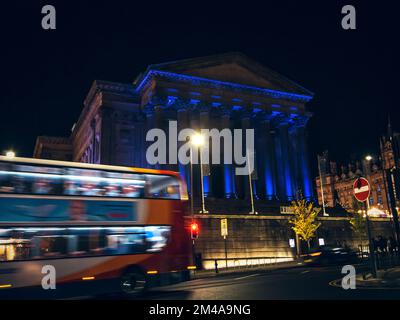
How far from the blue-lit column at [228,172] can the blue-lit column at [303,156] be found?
34.4 feet

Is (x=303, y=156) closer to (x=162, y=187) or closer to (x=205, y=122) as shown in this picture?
(x=205, y=122)

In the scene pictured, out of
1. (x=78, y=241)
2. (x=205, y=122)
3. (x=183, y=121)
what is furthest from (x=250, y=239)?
(x=78, y=241)

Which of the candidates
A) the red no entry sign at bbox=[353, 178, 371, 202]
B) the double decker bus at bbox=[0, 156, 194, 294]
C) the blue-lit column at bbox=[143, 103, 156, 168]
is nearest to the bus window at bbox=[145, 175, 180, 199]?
the double decker bus at bbox=[0, 156, 194, 294]

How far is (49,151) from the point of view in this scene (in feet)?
258

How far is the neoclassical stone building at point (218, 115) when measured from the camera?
4716 centimetres

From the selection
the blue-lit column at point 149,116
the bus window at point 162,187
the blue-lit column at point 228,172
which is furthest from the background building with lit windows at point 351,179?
the bus window at point 162,187

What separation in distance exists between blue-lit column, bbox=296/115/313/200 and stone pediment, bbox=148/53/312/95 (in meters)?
4.21

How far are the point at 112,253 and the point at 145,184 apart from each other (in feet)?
9.90

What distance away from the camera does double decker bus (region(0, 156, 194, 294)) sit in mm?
13594

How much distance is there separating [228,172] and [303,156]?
12.1 meters

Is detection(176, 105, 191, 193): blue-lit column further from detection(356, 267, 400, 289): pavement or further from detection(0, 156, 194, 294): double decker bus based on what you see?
detection(356, 267, 400, 289): pavement

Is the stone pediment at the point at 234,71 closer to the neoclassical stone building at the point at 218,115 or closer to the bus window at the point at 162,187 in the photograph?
the neoclassical stone building at the point at 218,115
